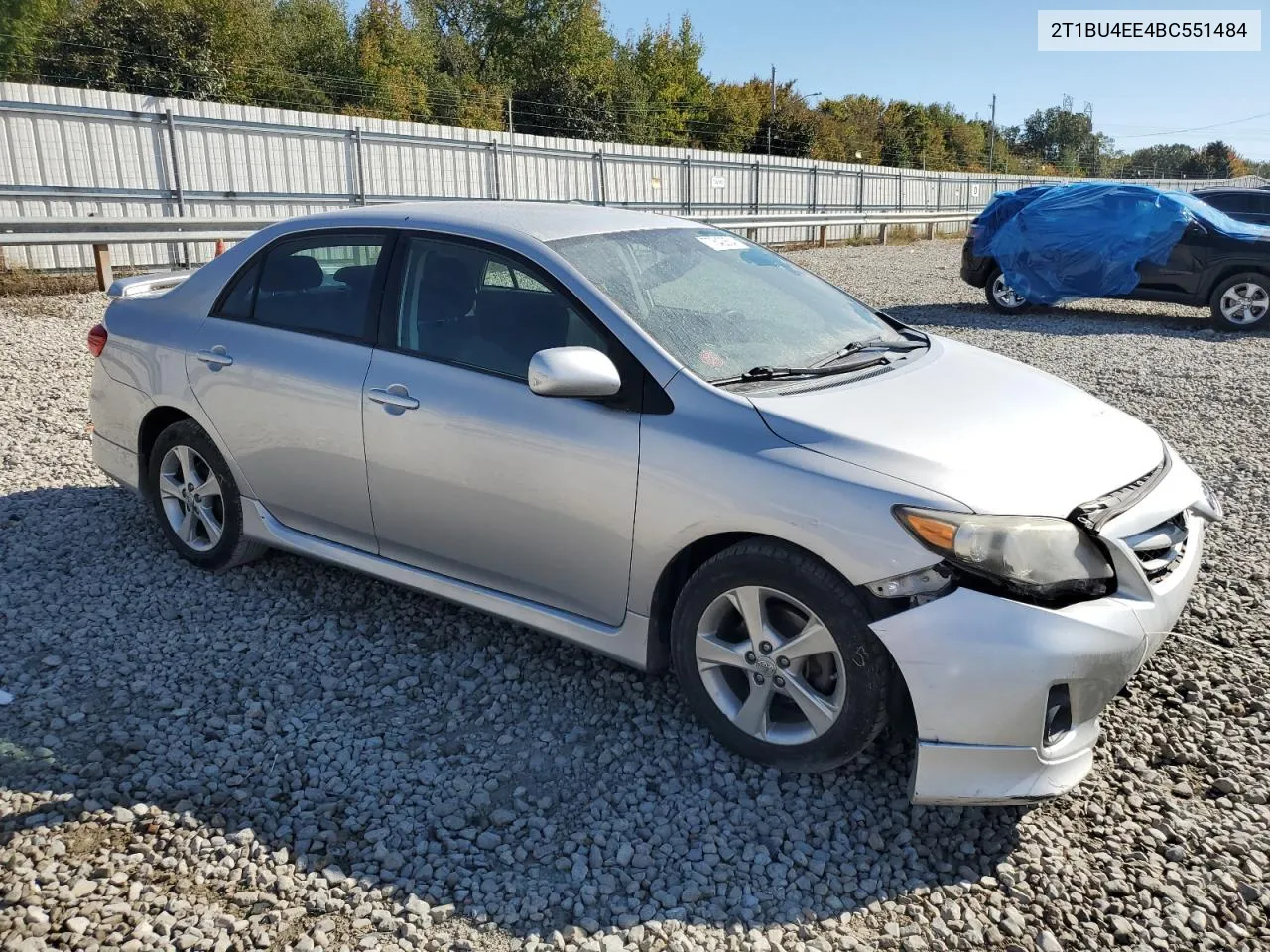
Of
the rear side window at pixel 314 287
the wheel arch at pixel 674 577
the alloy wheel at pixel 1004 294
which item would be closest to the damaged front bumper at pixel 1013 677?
the wheel arch at pixel 674 577

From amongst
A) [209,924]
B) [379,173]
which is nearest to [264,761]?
[209,924]

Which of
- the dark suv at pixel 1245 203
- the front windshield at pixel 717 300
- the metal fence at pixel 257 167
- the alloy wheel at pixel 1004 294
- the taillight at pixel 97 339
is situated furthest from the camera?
the dark suv at pixel 1245 203

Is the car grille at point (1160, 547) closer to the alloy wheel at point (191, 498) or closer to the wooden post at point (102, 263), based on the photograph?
the alloy wheel at point (191, 498)

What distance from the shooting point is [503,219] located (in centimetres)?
404

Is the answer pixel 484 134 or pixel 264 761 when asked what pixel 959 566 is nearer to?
pixel 264 761

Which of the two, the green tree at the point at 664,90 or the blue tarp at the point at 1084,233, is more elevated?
the green tree at the point at 664,90

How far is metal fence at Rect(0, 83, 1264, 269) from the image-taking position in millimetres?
14992

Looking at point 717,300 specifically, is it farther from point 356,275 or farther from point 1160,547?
point 1160,547

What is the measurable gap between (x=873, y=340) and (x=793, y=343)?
0.46 meters

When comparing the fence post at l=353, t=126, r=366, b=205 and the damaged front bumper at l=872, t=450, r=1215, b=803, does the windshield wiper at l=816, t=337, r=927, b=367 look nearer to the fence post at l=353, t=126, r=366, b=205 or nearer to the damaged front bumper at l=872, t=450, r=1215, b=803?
the damaged front bumper at l=872, t=450, r=1215, b=803

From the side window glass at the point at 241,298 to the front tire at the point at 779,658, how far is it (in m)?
2.50

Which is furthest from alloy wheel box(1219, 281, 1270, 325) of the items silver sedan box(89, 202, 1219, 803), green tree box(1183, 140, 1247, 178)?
green tree box(1183, 140, 1247, 178)

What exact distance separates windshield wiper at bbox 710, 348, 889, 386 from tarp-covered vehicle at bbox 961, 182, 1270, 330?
34.6 feet

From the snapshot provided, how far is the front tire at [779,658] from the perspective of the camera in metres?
2.97
